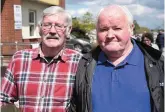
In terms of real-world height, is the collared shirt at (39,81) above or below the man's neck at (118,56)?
below

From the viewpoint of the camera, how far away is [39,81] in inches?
122

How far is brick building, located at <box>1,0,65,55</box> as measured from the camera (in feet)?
54.9

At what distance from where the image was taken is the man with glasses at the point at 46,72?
3.04 metres

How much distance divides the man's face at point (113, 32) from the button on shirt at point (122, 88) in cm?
13

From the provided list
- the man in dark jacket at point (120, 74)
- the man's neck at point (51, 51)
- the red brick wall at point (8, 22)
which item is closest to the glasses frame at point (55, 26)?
the man's neck at point (51, 51)

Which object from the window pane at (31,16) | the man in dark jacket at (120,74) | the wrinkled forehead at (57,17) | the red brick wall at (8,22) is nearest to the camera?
the man in dark jacket at (120,74)

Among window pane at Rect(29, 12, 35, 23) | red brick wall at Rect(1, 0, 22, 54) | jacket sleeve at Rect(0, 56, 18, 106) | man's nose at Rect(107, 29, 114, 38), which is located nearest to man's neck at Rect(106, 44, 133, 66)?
man's nose at Rect(107, 29, 114, 38)

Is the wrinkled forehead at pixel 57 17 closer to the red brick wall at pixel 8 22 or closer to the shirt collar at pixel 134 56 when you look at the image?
the shirt collar at pixel 134 56

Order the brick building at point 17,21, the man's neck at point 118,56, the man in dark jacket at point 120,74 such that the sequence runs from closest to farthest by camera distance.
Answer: the man in dark jacket at point 120,74
the man's neck at point 118,56
the brick building at point 17,21

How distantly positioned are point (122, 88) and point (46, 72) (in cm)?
68

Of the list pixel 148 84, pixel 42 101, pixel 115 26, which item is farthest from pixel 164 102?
pixel 42 101

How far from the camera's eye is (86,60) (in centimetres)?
297

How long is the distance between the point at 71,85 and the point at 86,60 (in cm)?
25

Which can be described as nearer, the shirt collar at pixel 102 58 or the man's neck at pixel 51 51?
the shirt collar at pixel 102 58
